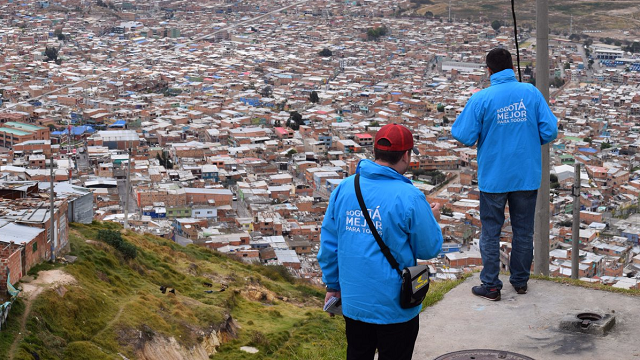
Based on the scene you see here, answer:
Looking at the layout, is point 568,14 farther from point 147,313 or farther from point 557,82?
point 147,313

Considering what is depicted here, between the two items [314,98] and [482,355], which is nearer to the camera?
[482,355]

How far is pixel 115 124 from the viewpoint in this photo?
3023 cm

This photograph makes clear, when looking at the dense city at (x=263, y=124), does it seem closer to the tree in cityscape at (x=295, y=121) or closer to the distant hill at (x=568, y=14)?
the tree in cityscape at (x=295, y=121)

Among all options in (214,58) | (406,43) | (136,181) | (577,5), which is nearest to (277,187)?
(136,181)

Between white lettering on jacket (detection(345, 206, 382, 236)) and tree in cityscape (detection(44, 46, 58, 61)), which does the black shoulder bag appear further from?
tree in cityscape (detection(44, 46, 58, 61))

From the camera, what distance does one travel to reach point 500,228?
3576 mm

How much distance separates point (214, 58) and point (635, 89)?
22349 mm

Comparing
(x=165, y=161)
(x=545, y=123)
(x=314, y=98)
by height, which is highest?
(x=545, y=123)

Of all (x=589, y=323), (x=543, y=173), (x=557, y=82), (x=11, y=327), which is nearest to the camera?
(x=589, y=323)

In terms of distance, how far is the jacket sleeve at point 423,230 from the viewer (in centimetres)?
234

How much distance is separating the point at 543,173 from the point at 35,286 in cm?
412

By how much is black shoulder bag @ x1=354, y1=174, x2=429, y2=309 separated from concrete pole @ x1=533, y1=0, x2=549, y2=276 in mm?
2099

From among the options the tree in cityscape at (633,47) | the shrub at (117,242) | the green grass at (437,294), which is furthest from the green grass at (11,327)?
the tree in cityscape at (633,47)

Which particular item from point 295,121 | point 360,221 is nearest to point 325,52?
point 295,121
